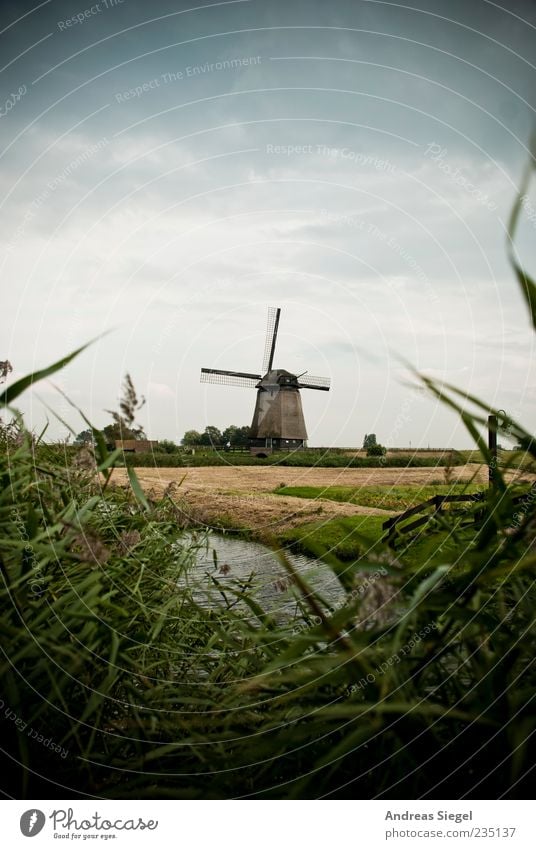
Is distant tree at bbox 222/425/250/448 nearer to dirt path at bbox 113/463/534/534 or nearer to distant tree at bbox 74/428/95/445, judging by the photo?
dirt path at bbox 113/463/534/534

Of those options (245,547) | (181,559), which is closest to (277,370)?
(245,547)

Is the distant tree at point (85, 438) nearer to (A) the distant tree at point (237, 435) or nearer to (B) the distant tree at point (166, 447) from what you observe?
(B) the distant tree at point (166, 447)

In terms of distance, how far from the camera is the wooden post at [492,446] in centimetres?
98

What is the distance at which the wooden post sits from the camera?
3.22 ft

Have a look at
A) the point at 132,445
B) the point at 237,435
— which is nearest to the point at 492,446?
the point at 132,445

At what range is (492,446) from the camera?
1016mm

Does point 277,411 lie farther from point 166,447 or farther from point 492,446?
point 492,446

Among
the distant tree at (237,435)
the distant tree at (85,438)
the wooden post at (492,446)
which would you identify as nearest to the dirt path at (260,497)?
the distant tree at (237,435)

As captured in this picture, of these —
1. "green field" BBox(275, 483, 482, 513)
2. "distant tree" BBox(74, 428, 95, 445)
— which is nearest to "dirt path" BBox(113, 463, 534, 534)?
"green field" BBox(275, 483, 482, 513)

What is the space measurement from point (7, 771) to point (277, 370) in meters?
38.5

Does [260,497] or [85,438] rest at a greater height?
[85,438]

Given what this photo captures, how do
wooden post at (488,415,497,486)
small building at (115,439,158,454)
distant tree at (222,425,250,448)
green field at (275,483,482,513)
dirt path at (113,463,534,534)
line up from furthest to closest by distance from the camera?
distant tree at (222,425,250,448), green field at (275,483,482,513), dirt path at (113,463,534,534), small building at (115,439,158,454), wooden post at (488,415,497,486)
